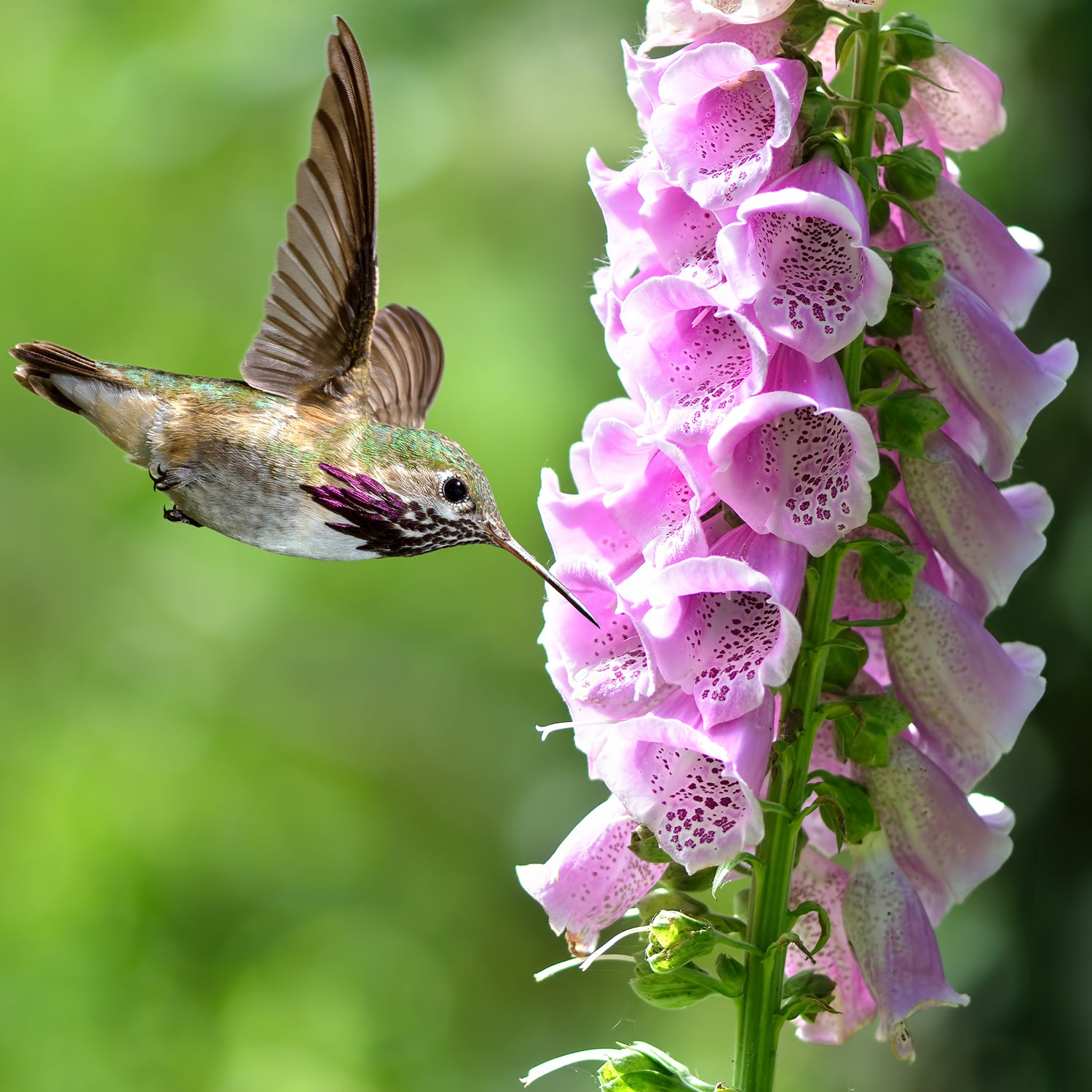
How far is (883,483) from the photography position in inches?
53.2

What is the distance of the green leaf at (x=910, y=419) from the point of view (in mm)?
1264

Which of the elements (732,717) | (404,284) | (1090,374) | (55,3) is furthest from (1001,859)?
(55,3)

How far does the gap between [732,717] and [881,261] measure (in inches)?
16.9

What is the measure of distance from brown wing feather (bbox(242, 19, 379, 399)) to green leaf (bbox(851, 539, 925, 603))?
631 millimetres

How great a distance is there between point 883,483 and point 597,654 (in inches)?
13.2

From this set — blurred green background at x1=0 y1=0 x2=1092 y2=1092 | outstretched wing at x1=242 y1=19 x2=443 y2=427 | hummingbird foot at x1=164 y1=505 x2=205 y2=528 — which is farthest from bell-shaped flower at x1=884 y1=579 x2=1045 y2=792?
blurred green background at x1=0 y1=0 x2=1092 y2=1092

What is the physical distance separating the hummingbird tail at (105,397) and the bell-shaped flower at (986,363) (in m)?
0.85

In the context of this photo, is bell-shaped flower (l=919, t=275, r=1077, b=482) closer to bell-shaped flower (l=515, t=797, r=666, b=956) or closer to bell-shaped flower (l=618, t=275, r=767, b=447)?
bell-shaped flower (l=618, t=275, r=767, b=447)

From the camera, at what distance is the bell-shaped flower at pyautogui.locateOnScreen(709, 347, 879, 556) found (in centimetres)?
118

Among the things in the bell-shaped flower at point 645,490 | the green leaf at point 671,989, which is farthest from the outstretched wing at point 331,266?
the green leaf at point 671,989

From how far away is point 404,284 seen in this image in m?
4.92

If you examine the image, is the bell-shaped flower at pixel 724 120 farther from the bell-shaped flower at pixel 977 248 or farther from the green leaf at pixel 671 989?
the green leaf at pixel 671 989

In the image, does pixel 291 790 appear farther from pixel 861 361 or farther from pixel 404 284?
pixel 861 361

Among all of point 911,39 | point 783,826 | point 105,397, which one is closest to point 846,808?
point 783,826
